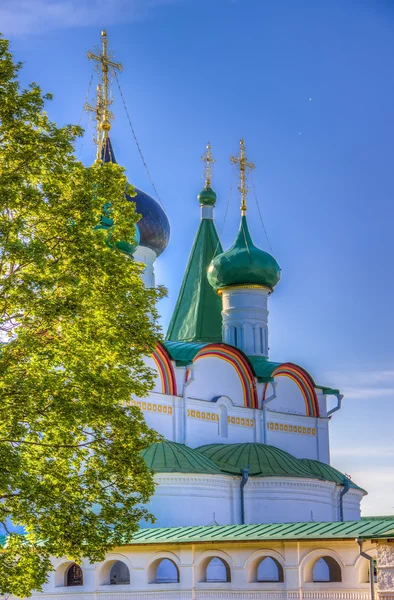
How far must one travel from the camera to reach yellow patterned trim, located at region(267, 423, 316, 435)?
20938 millimetres

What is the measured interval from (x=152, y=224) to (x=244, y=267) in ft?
7.69

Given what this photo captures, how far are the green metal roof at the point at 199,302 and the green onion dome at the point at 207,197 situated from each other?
1.96 ft

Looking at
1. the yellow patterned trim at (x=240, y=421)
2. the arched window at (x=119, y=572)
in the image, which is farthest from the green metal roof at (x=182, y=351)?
the arched window at (x=119, y=572)

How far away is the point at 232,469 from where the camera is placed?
18094mm

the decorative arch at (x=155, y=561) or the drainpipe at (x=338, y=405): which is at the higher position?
the drainpipe at (x=338, y=405)

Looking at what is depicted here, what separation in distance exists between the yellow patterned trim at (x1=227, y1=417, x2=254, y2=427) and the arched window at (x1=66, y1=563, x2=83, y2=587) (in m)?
7.03

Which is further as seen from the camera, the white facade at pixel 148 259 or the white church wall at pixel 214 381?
the white facade at pixel 148 259

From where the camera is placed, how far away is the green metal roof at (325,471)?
2022 cm

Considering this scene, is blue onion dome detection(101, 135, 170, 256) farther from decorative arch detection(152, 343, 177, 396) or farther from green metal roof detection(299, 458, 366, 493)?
green metal roof detection(299, 458, 366, 493)

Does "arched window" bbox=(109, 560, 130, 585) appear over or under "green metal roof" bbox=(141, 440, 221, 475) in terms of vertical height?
under

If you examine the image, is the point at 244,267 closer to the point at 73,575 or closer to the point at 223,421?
the point at 223,421

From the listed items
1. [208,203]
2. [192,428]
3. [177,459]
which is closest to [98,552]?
[177,459]

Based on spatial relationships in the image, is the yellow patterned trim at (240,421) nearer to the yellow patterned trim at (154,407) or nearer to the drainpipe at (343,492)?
the yellow patterned trim at (154,407)

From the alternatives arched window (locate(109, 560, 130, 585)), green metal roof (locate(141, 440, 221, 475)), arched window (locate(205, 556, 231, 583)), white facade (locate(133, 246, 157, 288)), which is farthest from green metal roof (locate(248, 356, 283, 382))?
arched window (locate(109, 560, 130, 585))
